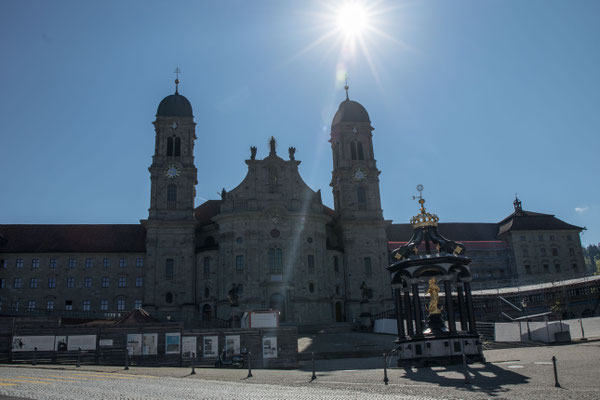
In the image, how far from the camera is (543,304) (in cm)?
5956

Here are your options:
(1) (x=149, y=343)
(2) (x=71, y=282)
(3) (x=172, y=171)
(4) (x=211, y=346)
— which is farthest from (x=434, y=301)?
(2) (x=71, y=282)

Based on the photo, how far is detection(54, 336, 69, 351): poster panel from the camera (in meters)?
31.7

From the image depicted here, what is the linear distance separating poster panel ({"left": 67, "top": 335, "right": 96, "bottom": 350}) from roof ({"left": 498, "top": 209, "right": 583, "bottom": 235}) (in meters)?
63.7

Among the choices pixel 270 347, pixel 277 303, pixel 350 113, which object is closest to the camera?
pixel 270 347

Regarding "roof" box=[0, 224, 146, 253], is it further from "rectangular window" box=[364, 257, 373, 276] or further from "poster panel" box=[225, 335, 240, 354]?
"poster panel" box=[225, 335, 240, 354]

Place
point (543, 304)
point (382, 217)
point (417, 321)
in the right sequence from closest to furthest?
point (417, 321)
point (543, 304)
point (382, 217)

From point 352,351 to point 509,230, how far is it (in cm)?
4929

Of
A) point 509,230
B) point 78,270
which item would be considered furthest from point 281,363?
point 509,230

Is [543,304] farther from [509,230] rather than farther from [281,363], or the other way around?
[281,363]

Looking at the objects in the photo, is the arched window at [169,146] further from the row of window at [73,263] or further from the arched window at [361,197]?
the arched window at [361,197]

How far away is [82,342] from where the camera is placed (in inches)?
1257

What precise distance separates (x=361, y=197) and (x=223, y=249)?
1833 centimetres

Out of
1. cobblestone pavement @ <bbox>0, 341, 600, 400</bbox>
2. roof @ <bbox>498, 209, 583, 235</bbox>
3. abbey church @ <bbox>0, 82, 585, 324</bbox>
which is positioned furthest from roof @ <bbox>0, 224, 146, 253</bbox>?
roof @ <bbox>498, 209, 583, 235</bbox>

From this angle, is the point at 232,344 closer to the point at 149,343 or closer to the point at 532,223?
the point at 149,343
